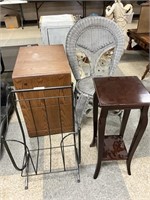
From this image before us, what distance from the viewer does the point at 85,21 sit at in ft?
4.94

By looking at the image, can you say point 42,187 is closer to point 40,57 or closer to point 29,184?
point 29,184

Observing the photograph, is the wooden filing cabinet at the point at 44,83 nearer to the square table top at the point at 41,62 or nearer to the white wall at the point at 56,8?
the square table top at the point at 41,62

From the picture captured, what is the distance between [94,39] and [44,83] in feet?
2.22

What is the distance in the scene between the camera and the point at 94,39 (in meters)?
1.61

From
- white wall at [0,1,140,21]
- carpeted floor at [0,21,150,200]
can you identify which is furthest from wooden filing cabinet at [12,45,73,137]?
white wall at [0,1,140,21]

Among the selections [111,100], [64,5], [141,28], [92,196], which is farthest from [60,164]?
[64,5]

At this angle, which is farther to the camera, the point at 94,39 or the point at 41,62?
the point at 94,39

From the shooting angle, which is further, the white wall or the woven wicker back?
the white wall

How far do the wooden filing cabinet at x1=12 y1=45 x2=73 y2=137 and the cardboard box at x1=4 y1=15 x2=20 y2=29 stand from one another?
3984 mm

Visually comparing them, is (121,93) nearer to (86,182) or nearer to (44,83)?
(44,83)

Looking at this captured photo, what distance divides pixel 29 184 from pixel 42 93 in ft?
2.24

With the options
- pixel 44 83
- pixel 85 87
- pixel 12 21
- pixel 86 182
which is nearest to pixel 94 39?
pixel 85 87

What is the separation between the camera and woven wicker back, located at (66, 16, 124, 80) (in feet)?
4.99

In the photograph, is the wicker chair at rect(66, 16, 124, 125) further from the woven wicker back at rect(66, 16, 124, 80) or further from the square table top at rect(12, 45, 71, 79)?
the square table top at rect(12, 45, 71, 79)
